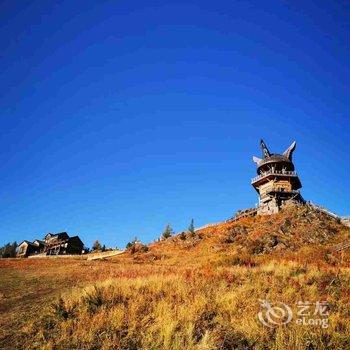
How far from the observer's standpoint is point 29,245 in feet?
319

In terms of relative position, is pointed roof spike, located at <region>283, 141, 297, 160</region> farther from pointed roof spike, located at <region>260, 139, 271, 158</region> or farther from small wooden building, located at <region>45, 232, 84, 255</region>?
small wooden building, located at <region>45, 232, 84, 255</region>

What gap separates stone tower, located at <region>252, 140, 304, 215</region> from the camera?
204ft

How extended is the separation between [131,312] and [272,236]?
40.3 metres

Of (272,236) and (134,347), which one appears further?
(272,236)

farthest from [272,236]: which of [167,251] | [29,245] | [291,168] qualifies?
[29,245]

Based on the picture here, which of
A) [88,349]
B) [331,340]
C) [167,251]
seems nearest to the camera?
[88,349]

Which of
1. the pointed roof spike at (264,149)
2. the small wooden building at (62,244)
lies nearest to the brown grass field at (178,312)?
the pointed roof spike at (264,149)

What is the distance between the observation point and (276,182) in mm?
64938

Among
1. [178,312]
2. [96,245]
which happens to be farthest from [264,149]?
[178,312]

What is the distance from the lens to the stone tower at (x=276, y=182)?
204ft

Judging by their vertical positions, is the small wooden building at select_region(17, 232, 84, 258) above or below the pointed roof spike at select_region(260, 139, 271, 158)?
below

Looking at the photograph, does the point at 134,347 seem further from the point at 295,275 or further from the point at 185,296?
the point at 295,275

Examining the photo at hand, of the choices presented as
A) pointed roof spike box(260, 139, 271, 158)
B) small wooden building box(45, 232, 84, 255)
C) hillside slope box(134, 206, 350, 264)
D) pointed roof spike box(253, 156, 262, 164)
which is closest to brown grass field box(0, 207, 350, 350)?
hillside slope box(134, 206, 350, 264)

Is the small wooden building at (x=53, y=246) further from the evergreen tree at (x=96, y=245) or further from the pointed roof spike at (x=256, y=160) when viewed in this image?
the pointed roof spike at (x=256, y=160)
